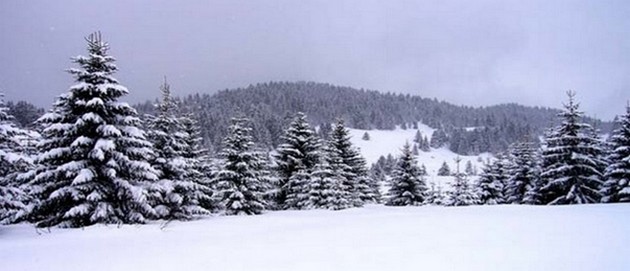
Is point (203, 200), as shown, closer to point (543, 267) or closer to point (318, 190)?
point (318, 190)

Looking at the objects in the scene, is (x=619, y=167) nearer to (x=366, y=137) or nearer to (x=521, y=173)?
(x=521, y=173)

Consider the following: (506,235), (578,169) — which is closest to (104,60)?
(506,235)

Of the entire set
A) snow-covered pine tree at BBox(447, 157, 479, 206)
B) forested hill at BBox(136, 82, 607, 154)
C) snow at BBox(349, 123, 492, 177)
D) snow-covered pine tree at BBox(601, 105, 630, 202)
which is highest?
forested hill at BBox(136, 82, 607, 154)

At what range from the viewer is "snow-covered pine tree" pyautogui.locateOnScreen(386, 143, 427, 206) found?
1297 inches

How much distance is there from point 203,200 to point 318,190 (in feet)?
25.6

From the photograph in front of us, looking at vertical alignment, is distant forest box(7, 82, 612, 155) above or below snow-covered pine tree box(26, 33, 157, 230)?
above

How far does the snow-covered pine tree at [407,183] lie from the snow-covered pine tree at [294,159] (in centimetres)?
852

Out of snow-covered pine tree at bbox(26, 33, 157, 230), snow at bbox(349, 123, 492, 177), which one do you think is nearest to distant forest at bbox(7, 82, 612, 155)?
snow at bbox(349, 123, 492, 177)

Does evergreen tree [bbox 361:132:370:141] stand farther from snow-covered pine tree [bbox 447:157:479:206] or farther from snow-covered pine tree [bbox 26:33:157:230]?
snow-covered pine tree [bbox 26:33:157:230]

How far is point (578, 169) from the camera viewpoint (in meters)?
24.4

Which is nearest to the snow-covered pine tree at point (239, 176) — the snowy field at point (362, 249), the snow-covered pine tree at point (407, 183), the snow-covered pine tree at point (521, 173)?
the snowy field at point (362, 249)

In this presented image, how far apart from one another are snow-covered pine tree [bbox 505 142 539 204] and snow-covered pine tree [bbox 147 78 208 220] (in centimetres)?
2631

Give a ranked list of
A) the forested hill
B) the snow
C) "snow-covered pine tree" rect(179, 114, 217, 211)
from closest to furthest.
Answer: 1. "snow-covered pine tree" rect(179, 114, 217, 211)
2. the forested hill
3. the snow

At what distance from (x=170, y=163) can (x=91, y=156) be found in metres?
4.46
